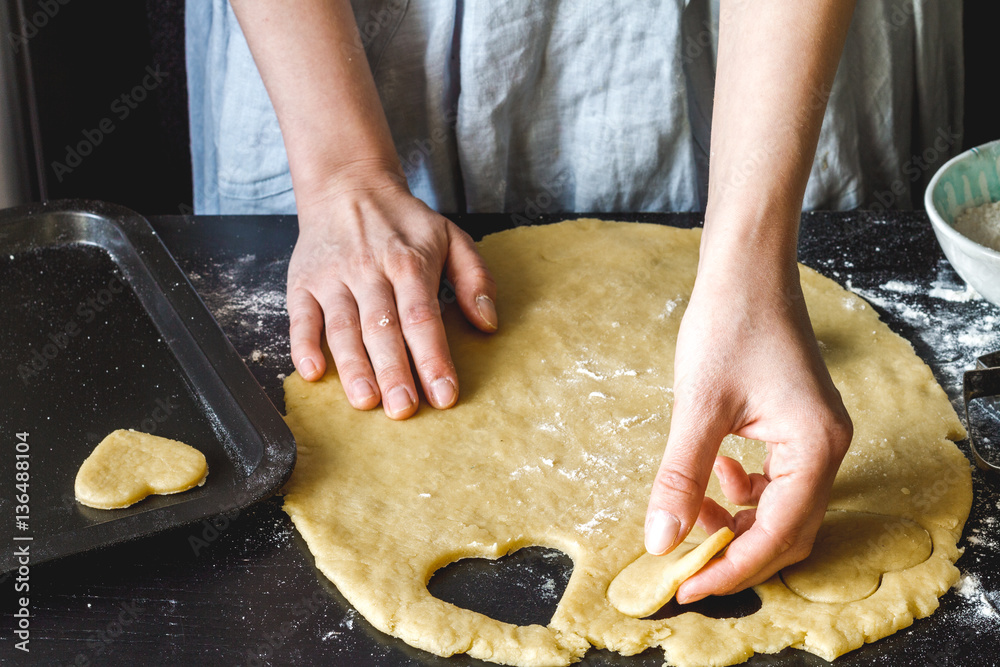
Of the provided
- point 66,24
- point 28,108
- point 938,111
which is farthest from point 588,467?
point 66,24

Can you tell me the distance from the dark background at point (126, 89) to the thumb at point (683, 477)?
5.72 feet

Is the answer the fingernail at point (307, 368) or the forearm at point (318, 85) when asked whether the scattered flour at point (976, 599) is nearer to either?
the fingernail at point (307, 368)

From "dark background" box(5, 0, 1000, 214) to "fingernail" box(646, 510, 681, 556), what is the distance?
5.80 ft

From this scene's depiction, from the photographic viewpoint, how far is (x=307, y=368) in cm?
→ 124

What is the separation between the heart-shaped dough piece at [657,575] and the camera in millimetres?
856

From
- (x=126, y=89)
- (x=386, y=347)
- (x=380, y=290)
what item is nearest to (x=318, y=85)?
(x=380, y=290)

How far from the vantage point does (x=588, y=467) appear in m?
1.10

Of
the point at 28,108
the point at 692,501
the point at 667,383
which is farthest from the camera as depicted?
the point at 28,108

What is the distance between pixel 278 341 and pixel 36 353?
36 centimetres

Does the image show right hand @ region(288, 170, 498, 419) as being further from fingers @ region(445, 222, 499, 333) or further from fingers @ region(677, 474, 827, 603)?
fingers @ region(677, 474, 827, 603)

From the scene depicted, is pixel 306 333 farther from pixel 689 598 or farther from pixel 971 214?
pixel 971 214

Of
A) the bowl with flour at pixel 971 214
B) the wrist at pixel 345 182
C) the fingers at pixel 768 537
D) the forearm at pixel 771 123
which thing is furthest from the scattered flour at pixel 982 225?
the wrist at pixel 345 182

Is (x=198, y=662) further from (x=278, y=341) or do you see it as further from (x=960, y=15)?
(x=960, y=15)

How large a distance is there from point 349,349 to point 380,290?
0.36ft
